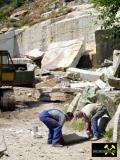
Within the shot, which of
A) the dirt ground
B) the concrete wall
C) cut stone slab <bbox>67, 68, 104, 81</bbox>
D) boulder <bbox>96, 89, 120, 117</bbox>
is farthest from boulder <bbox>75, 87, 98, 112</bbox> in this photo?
the concrete wall

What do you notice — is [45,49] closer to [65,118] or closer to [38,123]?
[38,123]

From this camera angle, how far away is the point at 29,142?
11.3 meters

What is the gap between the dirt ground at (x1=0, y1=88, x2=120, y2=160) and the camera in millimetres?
9938

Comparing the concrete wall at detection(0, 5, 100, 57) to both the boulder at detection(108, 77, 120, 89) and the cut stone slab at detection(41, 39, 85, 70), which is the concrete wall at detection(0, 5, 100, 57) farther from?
the boulder at detection(108, 77, 120, 89)

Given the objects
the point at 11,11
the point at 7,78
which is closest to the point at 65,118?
the point at 7,78

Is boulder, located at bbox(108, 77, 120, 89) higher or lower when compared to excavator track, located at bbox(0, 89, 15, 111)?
higher

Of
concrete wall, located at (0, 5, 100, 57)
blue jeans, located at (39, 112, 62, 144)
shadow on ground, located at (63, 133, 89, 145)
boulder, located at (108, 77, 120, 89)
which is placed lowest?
shadow on ground, located at (63, 133, 89, 145)

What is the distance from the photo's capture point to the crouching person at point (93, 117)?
11234mm

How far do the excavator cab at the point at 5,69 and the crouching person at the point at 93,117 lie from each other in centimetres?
563

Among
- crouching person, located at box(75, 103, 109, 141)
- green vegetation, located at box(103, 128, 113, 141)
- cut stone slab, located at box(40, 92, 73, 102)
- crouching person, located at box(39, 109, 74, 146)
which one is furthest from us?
cut stone slab, located at box(40, 92, 73, 102)

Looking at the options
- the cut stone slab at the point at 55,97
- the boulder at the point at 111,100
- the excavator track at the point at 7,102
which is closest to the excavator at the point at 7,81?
the excavator track at the point at 7,102

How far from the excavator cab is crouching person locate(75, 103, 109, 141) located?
563 centimetres

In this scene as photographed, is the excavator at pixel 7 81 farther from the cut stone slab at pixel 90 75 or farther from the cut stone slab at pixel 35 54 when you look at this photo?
the cut stone slab at pixel 35 54

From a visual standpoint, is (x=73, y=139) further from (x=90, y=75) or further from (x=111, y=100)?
(x=90, y=75)
